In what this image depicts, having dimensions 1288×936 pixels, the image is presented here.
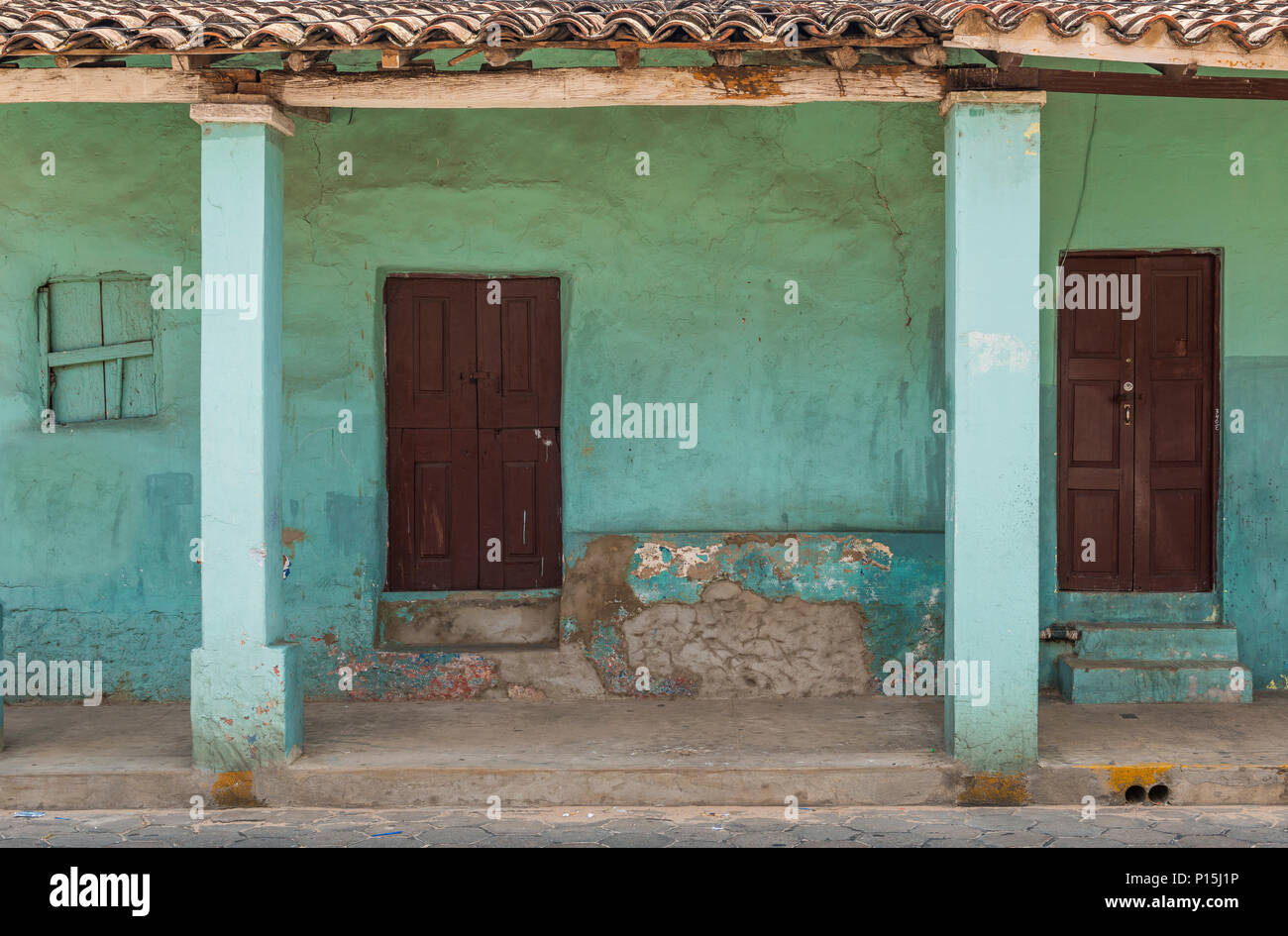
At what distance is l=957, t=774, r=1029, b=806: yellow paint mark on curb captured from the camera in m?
5.71

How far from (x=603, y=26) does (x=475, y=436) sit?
109 inches

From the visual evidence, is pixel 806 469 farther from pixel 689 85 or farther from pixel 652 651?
pixel 689 85

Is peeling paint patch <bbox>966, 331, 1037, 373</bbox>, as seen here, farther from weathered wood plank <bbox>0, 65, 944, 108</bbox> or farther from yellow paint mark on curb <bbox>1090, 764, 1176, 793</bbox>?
yellow paint mark on curb <bbox>1090, 764, 1176, 793</bbox>

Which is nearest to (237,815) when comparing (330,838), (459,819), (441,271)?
(330,838)

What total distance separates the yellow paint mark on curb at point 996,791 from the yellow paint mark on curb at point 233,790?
325 centimetres

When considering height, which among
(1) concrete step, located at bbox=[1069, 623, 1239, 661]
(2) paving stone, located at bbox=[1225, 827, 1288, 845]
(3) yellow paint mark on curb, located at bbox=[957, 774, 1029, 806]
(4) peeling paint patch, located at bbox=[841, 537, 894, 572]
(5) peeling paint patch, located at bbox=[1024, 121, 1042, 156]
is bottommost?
(2) paving stone, located at bbox=[1225, 827, 1288, 845]

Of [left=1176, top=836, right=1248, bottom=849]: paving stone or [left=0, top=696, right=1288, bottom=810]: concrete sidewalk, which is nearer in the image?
[left=1176, top=836, right=1248, bottom=849]: paving stone

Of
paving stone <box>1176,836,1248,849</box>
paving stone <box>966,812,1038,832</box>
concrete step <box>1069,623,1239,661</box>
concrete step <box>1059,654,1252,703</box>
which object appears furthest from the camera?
concrete step <box>1069,623,1239,661</box>

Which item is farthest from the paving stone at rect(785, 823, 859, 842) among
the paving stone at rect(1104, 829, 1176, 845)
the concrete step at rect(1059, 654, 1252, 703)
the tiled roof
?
the tiled roof

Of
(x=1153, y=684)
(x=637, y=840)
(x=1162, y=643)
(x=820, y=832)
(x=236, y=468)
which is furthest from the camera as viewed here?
(x=1162, y=643)

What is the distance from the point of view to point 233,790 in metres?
5.77

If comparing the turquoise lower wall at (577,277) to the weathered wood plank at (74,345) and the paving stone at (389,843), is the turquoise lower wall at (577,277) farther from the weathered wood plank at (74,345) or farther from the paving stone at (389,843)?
the paving stone at (389,843)

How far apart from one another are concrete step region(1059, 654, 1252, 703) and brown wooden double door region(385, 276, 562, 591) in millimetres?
3056

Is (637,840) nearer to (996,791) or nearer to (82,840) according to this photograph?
(996,791)
